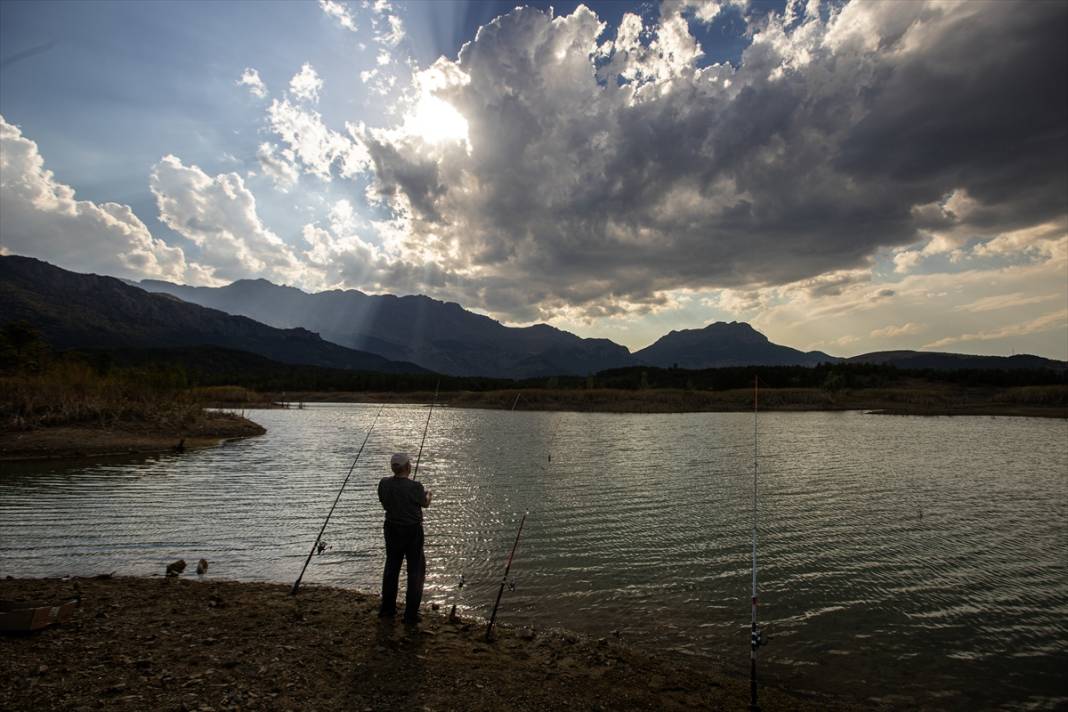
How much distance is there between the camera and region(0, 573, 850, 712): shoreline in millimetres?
6824

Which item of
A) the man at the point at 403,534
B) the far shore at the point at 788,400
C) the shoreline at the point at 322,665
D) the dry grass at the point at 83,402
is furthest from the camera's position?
the far shore at the point at 788,400

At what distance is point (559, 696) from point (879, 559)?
36.7 feet

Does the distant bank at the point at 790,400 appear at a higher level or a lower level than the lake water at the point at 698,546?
higher

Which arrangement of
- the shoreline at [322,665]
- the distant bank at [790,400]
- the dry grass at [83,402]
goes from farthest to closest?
the distant bank at [790,400] < the dry grass at [83,402] < the shoreline at [322,665]

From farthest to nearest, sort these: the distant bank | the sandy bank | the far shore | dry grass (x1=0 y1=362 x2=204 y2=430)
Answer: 1. the distant bank
2. the far shore
3. dry grass (x1=0 y1=362 x2=204 y2=430)
4. the sandy bank

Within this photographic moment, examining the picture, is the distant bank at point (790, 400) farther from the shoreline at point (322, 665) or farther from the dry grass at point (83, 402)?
the shoreline at point (322, 665)

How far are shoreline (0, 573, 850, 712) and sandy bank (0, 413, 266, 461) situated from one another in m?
28.8

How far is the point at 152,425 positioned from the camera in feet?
137

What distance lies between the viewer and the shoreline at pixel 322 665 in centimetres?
682

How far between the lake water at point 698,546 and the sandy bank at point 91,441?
3610 mm

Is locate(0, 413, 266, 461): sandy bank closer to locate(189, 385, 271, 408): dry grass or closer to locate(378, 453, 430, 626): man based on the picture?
locate(378, 453, 430, 626): man

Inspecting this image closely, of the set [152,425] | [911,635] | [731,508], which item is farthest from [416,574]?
[152,425]

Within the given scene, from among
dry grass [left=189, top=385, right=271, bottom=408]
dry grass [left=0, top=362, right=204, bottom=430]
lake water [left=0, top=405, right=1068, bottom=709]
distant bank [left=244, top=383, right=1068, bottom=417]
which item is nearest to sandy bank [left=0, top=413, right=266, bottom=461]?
dry grass [left=0, top=362, right=204, bottom=430]

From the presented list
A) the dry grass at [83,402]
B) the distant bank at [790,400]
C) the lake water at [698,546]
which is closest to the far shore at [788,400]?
the distant bank at [790,400]
